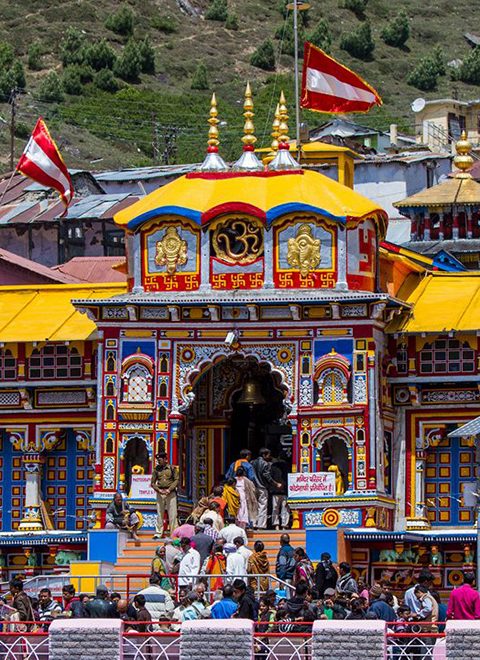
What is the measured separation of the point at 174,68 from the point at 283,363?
83.9m

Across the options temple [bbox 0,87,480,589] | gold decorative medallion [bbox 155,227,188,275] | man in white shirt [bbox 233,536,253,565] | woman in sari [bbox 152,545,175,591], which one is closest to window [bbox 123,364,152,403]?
temple [bbox 0,87,480,589]

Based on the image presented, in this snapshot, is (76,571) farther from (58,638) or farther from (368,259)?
(58,638)

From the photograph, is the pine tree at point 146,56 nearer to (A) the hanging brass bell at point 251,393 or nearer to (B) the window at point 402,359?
(A) the hanging brass bell at point 251,393

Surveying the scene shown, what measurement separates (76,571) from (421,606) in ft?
34.5

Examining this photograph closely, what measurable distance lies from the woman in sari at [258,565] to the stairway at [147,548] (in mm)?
3170

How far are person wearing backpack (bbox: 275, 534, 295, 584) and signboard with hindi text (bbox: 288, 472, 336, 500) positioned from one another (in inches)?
163

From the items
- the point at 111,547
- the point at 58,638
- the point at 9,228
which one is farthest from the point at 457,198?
the point at 58,638

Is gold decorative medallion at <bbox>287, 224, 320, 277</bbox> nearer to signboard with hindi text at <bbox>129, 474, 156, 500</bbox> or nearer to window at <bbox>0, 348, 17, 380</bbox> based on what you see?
signboard with hindi text at <bbox>129, 474, 156, 500</bbox>

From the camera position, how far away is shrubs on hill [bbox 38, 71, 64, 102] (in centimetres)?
12494

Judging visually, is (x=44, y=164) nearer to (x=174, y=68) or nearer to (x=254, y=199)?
(x=254, y=199)

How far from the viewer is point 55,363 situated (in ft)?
186

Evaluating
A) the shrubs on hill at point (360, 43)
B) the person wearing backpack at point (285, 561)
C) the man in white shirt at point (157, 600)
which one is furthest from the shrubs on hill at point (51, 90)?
the man in white shirt at point (157, 600)

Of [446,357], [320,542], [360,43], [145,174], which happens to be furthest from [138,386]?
[360,43]

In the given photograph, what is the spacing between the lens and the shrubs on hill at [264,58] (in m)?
138
